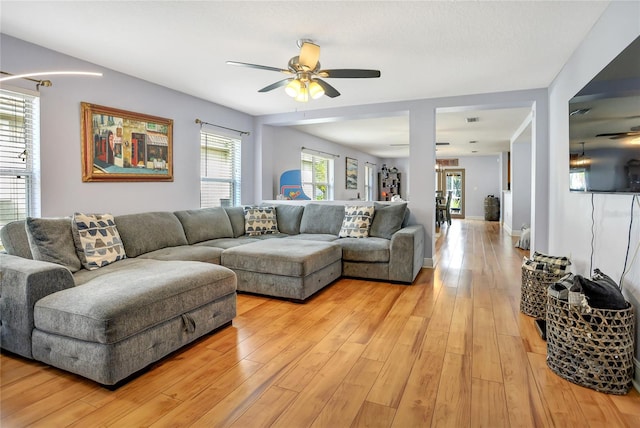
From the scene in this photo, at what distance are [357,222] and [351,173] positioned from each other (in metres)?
5.97

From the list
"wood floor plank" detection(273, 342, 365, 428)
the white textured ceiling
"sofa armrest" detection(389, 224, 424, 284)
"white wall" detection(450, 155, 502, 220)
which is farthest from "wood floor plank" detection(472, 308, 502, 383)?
"white wall" detection(450, 155, 502, 220)

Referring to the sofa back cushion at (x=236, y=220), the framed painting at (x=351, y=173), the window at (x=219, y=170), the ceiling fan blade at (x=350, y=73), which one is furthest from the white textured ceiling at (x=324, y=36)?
the framed painting at (x=351, y=173)

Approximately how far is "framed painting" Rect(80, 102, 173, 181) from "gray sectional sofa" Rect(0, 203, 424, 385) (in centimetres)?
53

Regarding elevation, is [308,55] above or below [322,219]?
above

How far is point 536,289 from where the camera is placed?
289 cm

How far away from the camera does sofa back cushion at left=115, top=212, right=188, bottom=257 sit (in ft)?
11.1

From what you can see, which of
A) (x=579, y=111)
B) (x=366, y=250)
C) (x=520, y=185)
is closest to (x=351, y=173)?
(x=520, y=185)

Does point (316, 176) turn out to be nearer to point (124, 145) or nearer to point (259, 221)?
point (259, 221)

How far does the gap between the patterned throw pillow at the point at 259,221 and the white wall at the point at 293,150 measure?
126cm

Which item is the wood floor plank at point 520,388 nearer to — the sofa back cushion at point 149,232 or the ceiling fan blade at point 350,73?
the ceiling fan blade at point 350,73

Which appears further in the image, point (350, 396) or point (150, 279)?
point (150, 279)

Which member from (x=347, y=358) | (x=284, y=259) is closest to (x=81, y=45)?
(x=284, y=259)

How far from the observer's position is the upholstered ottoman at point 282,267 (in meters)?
3.26

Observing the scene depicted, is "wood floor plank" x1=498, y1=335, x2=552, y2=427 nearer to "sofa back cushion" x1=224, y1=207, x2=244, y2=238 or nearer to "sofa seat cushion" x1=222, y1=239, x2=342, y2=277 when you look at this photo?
"sofa seat cushion" x1=222, y1=239, x2=342, y2=277
